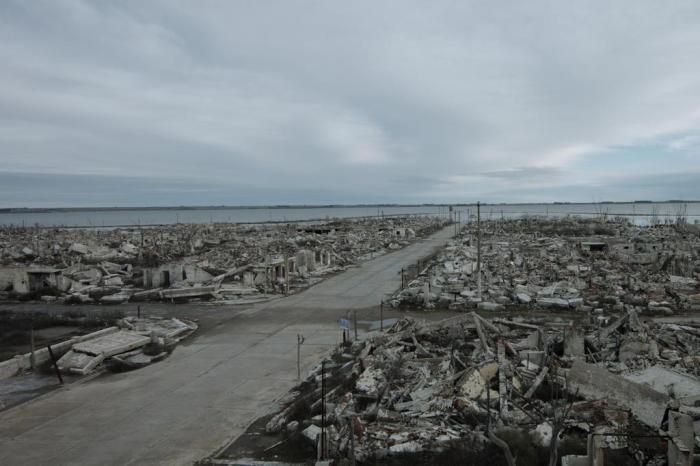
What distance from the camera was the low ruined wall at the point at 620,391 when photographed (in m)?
8.07

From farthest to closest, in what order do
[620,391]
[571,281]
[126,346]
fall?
[571,281], [126,346], [620,391]

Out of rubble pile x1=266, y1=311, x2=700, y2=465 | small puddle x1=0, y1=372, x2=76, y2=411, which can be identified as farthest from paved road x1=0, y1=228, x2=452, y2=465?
rubble pile x1=266, y1=311, x2=700, y2=465

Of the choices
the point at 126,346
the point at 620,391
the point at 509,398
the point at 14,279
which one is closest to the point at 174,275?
the point at 14,279

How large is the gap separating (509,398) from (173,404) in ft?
24.2

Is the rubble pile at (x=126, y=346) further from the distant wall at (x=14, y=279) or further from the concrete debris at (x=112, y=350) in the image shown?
the distant wall at (x=14, y=279)

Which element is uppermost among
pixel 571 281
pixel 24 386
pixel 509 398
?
pixel 509 398

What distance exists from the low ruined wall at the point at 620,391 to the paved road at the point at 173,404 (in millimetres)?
6574

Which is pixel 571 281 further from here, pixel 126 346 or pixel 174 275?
pixel 174 275

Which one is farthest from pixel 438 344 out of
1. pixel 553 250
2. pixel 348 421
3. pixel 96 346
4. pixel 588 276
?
pixel 553 250

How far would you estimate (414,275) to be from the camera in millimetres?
30281

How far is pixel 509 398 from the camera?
9.05 m

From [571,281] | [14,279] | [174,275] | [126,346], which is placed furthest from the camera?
[174,275]

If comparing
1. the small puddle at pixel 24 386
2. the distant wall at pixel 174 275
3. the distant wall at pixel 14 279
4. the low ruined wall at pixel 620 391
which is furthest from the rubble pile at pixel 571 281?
the distant wall at pixel 14 279

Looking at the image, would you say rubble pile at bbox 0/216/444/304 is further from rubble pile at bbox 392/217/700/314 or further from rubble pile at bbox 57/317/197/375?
rubble pile at bbox 392/217/700/314
